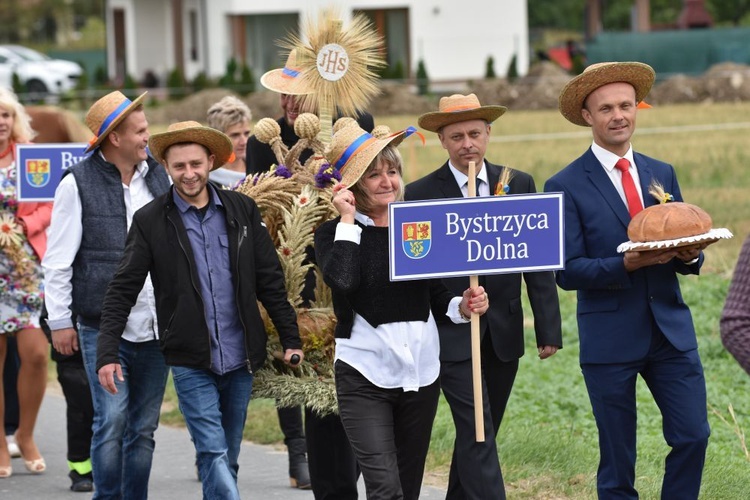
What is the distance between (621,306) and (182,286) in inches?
73.2

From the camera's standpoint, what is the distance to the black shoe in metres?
7.89

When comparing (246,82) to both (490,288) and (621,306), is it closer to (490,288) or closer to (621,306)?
Answer: (490,288)

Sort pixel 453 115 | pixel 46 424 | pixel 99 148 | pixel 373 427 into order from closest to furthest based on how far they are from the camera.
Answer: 1. pixel 373 427
2. pixel 453 115
3. pixel 99 148
4. pixel 46 424

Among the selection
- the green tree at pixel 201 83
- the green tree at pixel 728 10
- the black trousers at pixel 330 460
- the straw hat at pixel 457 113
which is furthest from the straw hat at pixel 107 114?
the green tree at pixel 728 10

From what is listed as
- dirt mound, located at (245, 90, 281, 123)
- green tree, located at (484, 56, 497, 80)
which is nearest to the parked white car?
dirt mound, located at (245, 90, 281, 123)

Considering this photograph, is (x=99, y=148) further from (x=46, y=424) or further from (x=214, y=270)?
(x=46, y=424)

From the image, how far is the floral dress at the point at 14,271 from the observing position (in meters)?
8.25

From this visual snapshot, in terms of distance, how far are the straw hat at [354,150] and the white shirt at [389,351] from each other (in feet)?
0.76

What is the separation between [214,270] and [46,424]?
4.32 m

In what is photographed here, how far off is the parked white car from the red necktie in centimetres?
4216

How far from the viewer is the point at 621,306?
573 centimetres

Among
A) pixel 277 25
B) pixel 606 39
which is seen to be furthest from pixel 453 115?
pixel 277 25

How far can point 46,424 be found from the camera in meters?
9.81

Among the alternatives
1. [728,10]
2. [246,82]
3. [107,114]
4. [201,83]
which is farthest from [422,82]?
[107,114]
